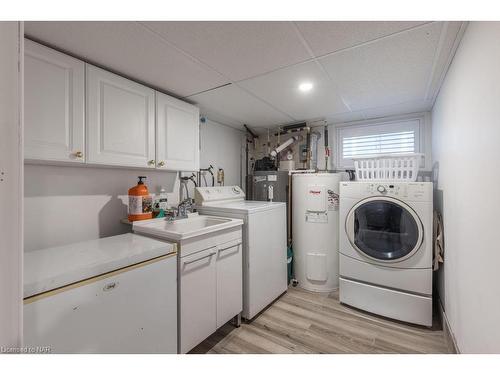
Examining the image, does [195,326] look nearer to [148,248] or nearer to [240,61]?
[148,248]

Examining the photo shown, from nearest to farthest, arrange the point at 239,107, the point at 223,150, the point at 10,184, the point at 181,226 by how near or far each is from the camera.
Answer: the point at 10,184
the point at 181,226
the point at 239,107
the point at 223,150

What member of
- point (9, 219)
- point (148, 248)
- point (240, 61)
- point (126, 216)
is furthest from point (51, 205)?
point (240, 61)

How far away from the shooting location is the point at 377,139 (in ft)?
9.04

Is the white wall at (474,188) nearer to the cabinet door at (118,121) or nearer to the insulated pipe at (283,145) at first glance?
the insulated pipe at (283,145)

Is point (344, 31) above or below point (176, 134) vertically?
above

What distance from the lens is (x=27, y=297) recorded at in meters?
0.83

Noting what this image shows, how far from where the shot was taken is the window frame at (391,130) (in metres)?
2.48

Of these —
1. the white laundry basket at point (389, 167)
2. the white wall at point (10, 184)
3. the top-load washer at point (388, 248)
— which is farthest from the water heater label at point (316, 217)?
the white wall at point (10, 184)

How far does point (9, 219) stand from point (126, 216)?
4.64ft

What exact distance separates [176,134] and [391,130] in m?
2.48

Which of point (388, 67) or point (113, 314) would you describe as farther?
point (388, 67)

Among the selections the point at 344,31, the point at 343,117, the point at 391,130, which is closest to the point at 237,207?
the point at 344,31

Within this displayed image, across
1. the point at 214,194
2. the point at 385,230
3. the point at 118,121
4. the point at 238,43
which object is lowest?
the point at 385,230

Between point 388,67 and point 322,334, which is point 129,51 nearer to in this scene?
point 388,67
